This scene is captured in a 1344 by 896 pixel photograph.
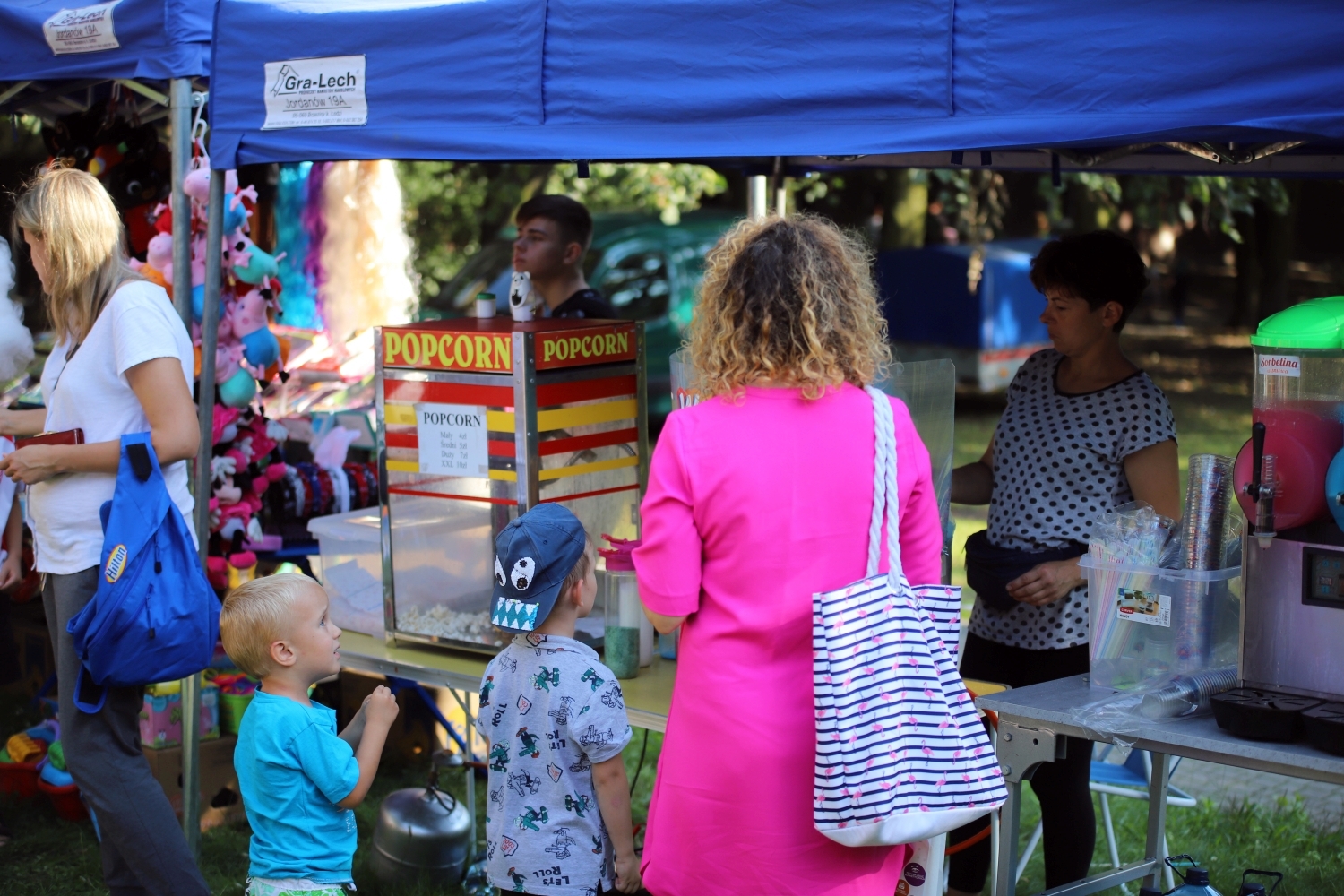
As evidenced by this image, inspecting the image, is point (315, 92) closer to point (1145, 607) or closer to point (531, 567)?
point (531, 567)

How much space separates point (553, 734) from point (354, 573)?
4.77 feet

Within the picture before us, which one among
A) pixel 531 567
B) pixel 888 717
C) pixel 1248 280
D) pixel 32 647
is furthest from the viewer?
pixel 1248 280

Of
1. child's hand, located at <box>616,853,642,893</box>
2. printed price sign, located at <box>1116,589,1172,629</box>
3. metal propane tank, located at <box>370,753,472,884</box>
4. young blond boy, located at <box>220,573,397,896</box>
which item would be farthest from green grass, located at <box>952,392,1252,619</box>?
young blond boy, located at <box>220,573,397,896</box>

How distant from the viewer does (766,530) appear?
2.09 meters

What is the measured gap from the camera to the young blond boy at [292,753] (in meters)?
2.46

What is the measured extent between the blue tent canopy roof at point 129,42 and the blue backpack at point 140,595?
106 cm

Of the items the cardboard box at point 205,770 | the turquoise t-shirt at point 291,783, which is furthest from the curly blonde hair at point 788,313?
the cardboard box at point 205,770

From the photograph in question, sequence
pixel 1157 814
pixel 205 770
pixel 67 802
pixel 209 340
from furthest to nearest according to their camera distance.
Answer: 1. pixel 67 802
2. pixel 205 770
3. pixel 209 340
4. pixel 1157 814

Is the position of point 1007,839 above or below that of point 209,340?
below

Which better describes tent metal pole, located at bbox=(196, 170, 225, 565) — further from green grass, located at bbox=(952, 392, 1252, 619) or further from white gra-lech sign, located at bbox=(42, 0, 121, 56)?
green grass, located at bbox=(952, 392, 1252, 619)

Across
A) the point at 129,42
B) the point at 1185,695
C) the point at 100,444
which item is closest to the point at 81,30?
the point at 129,42

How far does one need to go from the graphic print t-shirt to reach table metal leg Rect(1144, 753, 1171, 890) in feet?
5.33

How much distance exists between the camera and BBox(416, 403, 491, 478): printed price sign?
326 centimetres

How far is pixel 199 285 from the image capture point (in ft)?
13.0
